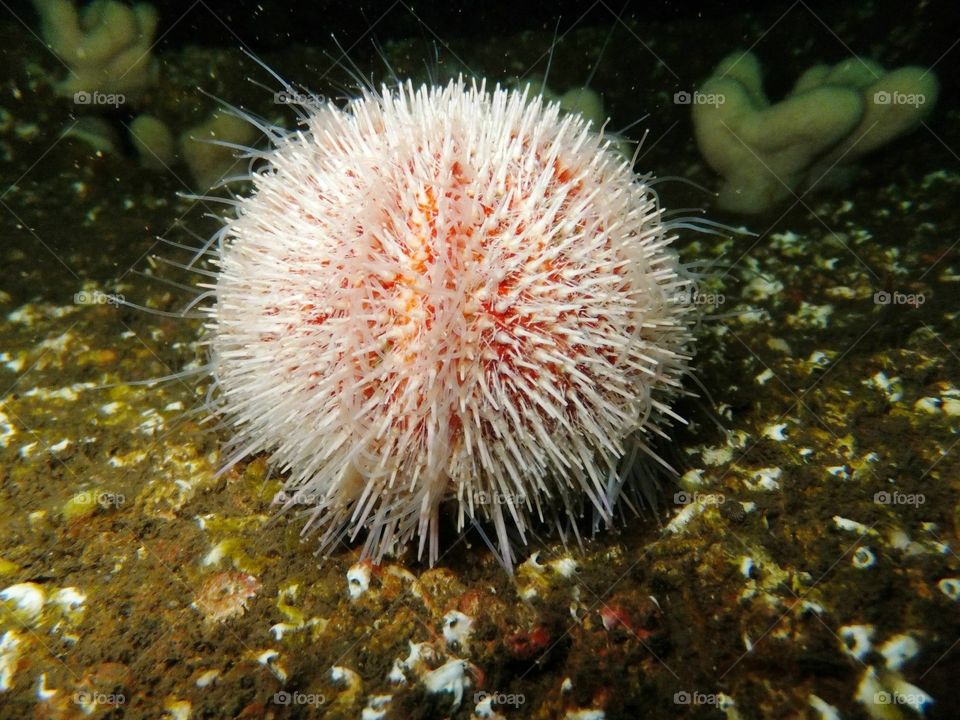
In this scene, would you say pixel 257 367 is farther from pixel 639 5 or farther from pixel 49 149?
pixel 639 5

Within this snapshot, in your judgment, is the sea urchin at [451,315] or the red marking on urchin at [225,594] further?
the red marking on urchin at [225,594]

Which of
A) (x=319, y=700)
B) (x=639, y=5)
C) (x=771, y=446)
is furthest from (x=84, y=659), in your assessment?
(x=639, y=5)

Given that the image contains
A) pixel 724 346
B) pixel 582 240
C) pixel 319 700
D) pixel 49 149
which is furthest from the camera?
pixel 49 149

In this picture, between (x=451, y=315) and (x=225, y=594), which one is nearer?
(x=451, y=315)

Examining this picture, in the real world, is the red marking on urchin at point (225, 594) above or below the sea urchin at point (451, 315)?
below

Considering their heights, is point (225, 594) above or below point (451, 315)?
below

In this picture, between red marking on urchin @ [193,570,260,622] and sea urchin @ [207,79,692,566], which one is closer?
sea urchin @ [207,79,692,566]

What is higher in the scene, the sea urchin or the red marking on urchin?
the sea urchin

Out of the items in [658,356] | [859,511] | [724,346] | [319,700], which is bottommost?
[319,700]
